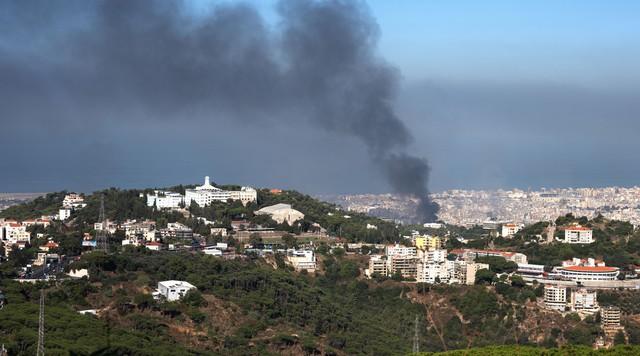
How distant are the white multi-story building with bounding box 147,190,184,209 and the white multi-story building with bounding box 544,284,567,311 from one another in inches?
622

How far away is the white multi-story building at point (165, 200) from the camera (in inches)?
1727

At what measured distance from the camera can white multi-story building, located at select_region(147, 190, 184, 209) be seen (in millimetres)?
43875

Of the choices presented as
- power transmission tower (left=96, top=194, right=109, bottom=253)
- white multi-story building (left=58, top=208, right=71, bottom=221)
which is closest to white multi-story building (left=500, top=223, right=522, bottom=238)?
power transmission tower (left=96, top=194, right=109, bottom=253)

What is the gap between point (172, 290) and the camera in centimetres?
2933

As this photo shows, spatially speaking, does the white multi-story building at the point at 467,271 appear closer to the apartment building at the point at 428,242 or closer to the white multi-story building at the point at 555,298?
the white multi-story building at the point at 555,298

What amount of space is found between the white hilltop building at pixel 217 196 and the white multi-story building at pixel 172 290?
15027 mm

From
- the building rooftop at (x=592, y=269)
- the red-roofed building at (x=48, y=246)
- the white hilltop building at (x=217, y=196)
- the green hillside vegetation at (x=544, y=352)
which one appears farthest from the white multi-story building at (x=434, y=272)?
the green hillside vegetation at (x=544, y=352)

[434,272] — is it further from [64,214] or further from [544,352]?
[544,352]

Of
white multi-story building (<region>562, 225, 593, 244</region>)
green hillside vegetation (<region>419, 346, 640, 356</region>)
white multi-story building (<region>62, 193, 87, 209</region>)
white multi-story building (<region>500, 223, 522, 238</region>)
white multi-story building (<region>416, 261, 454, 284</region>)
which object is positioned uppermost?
white multi-story building (<region>62, 193, 87, 209</region>)

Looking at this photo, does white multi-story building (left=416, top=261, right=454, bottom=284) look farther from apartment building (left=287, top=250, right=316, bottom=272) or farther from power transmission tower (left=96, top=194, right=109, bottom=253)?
power transmission tower (left=96, top=194, right=109, bottom=253)

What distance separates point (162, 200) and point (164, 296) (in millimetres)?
15388

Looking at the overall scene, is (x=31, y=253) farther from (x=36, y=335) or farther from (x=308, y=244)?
(x=36, y=335)

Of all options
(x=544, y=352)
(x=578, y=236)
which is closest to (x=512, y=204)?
(x=578, y=236)

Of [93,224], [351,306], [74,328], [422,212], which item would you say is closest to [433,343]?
[351,306]
